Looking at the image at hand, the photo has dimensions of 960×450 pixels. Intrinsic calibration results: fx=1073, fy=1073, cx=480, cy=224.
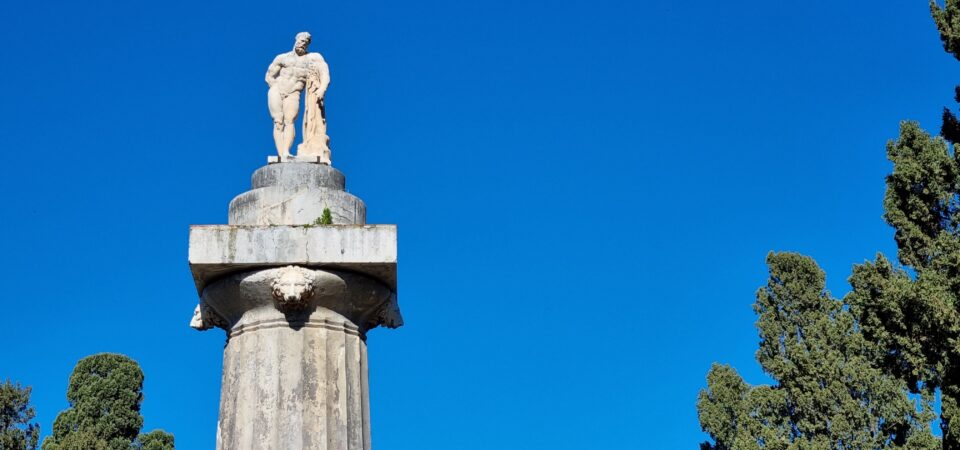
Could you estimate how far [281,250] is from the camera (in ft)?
29.8

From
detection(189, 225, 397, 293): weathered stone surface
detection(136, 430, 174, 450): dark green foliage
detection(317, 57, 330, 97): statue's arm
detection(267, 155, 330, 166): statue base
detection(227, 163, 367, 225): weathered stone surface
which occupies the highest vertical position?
detection(136, 430, 174, 450): dark green foliage

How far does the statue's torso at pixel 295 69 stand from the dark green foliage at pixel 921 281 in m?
9.89

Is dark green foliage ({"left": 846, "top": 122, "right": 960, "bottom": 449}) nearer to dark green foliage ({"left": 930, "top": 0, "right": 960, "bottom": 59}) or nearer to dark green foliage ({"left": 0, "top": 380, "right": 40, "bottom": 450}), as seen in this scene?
dark green foliage ({"left": 930, "top": 0, "right": 960, "bottom": 59})

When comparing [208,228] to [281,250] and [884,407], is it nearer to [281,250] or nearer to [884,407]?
[281,250]

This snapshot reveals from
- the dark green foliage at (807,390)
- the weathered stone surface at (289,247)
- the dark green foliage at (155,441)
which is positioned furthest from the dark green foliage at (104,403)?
the weathered stone surface at (289,247)

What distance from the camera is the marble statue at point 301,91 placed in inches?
402

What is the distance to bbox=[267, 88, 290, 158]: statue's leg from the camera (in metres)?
10.1

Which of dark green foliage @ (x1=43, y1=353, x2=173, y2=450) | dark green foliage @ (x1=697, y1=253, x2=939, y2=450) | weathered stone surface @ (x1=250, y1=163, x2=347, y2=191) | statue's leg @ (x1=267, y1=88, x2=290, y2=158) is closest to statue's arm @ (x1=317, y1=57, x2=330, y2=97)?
statue's leg @ (x1=267, y1=88, x2=290, y2=158)

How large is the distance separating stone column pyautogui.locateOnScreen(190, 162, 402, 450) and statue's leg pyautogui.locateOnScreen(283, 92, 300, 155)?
0.86m

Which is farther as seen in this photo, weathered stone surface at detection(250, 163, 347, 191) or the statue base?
the statue base

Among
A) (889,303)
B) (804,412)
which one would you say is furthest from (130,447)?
(889,303)

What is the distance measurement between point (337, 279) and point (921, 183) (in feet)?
40.1

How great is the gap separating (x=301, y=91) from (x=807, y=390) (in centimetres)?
1828

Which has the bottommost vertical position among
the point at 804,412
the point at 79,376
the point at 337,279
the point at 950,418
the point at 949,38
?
the point at 337,279
